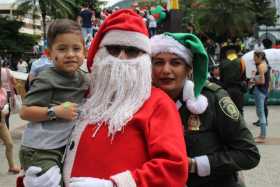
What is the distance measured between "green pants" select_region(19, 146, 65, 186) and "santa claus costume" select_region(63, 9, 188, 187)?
4 cm

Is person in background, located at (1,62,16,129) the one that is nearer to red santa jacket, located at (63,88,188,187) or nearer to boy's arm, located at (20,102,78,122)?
boy's arm, located at (20,102,78,122)

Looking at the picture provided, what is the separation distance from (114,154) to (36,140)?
0.36m

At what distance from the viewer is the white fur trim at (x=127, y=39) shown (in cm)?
226

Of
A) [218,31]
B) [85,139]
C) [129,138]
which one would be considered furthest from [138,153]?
[218,31]

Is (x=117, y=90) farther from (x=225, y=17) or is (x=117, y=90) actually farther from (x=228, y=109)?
(x=225, y=17)

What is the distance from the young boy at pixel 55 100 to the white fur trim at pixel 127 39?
0.14 m

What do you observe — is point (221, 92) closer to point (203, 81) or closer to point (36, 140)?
point (203, 81)

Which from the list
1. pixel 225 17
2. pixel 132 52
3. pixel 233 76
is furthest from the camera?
pixel 225 17

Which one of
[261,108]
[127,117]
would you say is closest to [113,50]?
[127,117]

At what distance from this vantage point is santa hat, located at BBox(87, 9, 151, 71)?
2.27 metres

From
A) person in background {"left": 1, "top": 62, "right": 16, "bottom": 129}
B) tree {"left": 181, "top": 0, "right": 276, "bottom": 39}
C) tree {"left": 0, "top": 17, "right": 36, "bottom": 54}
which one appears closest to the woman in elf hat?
person in background {"left": 1, "top": 62, "right": 16, "bottom": 129}

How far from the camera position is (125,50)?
7.50 ft

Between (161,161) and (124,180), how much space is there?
0.16 meters

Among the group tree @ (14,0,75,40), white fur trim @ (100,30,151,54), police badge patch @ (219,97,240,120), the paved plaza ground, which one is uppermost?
tree @ (14,0,75,40)
